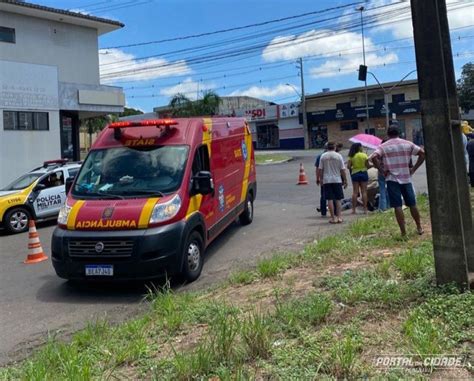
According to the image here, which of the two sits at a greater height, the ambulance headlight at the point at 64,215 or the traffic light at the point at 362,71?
the traffic light at the point at 362,71

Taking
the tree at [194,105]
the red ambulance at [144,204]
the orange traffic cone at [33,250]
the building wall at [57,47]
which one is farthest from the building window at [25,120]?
the tree at [194,105]

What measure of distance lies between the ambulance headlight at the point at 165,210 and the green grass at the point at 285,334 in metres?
1.26

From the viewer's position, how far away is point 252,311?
4746 mm

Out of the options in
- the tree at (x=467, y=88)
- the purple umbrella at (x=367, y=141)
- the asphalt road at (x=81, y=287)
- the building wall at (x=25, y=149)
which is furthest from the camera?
the tree at (x=467, y=88)

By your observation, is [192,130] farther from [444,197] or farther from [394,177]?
[444,197]

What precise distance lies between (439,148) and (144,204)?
383 centimetres

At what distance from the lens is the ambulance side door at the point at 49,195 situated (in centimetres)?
1312

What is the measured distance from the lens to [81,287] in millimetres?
7090

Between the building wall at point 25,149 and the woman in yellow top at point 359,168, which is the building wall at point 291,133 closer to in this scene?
the building wall at point 25,149

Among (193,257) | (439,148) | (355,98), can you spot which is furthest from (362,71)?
(439,148)

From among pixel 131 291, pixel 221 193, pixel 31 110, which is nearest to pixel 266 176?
pixel 31 110

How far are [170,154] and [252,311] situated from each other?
343cm

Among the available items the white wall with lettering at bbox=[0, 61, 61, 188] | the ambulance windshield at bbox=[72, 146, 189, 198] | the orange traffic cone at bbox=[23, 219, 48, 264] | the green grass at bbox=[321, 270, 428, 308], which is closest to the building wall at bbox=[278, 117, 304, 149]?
the white wall with lettering at bbox=[0, 61, 61, 188]

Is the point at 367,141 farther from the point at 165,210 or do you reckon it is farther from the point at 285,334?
the point at 285,334
